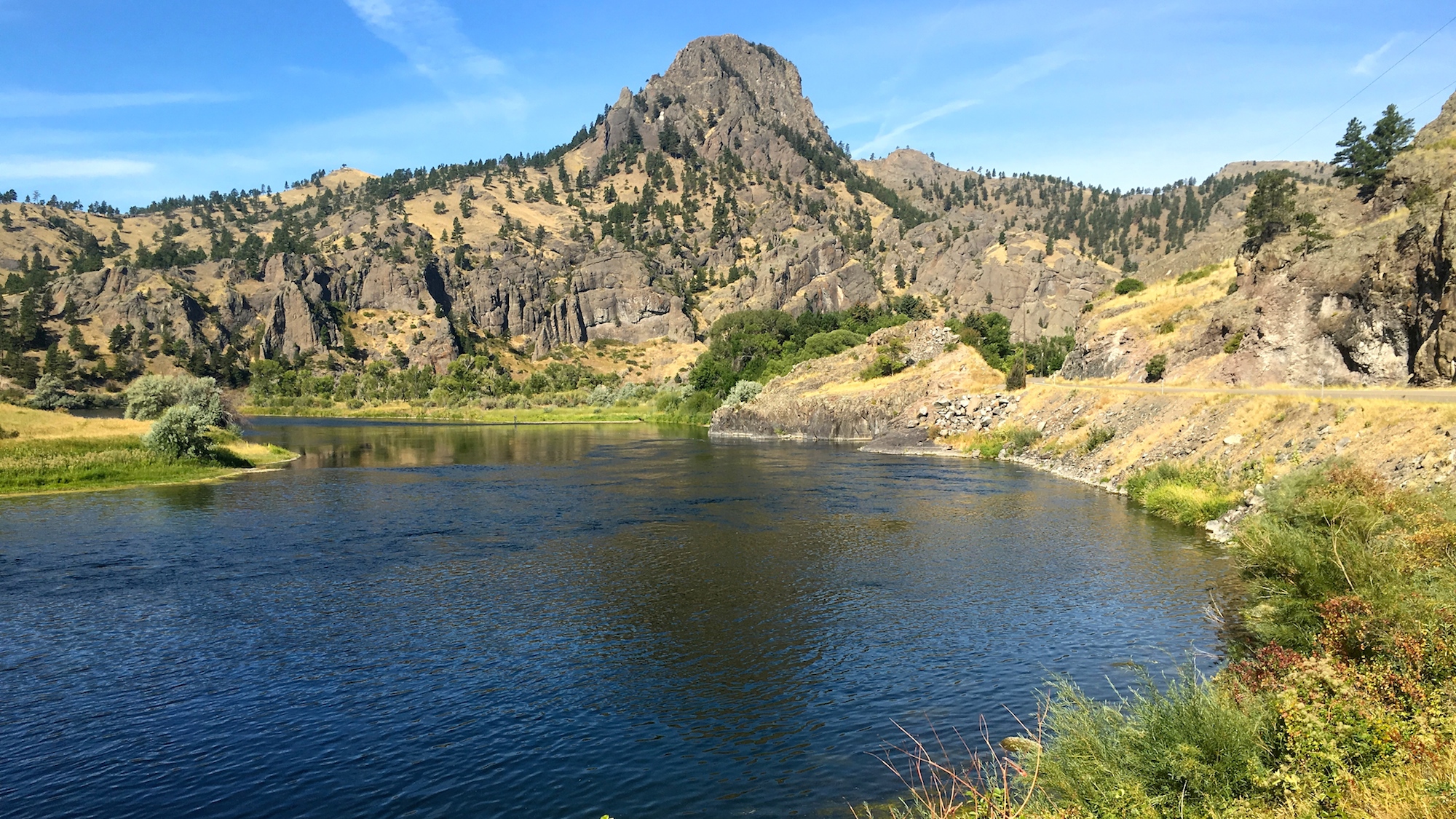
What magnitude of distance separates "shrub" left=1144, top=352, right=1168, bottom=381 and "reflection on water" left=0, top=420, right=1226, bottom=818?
35987 mm

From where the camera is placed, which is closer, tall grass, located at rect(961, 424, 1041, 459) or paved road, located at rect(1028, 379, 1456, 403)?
paved road, located at rect(1028, 379, 1456, 403)

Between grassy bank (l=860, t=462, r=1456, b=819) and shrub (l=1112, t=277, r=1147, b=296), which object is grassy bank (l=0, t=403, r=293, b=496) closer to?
grassy bank (l=860, t=462, r=1456, b=819)

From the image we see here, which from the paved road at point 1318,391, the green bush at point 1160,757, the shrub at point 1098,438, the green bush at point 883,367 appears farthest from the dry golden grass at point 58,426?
the paved road at point 1318,391

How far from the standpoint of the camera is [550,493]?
2222 inches

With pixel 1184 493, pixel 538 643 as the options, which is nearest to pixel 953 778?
pixel 538 643

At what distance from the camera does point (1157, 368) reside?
77312 millimetres

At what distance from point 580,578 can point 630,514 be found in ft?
48.9

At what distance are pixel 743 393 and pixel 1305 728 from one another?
117 metres

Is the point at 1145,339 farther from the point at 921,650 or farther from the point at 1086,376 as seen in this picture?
the point at 921,650

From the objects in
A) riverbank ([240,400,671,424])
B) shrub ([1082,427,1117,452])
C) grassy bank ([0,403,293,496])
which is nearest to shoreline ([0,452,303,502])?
grassy bank ([0,403,293,496])

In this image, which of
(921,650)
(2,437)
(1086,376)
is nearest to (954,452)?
(1086,376)

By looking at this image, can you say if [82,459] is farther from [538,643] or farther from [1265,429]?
[1265,429]

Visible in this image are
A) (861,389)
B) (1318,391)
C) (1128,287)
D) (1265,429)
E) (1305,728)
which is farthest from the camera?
(1128,287)

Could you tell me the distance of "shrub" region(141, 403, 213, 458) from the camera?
63.3 meters
